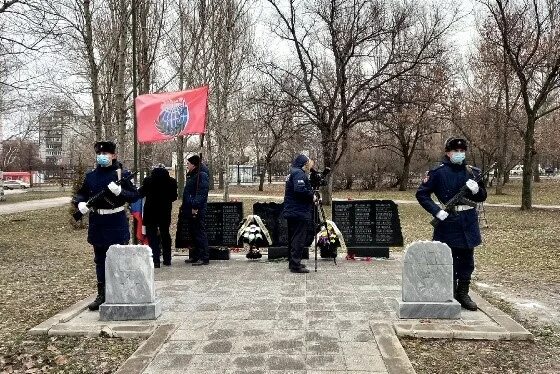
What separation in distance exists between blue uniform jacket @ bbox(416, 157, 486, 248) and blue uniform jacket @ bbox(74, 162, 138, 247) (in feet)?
12.1

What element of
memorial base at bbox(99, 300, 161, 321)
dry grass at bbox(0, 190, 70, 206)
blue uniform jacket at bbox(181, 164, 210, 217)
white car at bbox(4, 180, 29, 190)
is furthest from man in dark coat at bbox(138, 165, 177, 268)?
white car at bbox(4, 180, 29, 190)

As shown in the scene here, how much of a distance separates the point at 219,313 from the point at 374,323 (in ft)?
6.00

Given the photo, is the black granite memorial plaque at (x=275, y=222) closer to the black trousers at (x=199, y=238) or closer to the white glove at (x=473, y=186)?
the black trousers at (x=199, y=238)

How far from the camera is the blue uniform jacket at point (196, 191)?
9.23m

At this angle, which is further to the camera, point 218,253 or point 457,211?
point 218,253

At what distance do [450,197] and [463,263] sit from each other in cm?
83

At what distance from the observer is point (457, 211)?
6.41 m

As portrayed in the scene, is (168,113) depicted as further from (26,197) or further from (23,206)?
(26,197)

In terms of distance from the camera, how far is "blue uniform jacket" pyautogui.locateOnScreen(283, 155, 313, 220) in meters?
8.48

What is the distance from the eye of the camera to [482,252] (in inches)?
468

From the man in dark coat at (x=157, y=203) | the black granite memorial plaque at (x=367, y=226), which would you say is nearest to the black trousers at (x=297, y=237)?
the black granite memorial plaque at (x=367, y=226)

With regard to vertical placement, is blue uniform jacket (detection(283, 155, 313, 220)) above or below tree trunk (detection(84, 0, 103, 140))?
below

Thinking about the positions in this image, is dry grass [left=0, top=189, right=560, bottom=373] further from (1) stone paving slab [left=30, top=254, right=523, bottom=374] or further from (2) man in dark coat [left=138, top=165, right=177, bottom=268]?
(2) man in dark coat [left=138, top=165, right=177, bottom=268]

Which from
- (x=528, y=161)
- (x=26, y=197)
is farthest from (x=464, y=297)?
(x=26, y=197)
